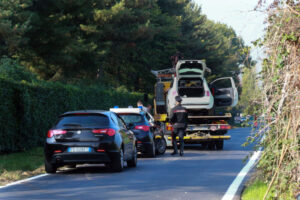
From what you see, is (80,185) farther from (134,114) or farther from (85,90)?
(85,90)

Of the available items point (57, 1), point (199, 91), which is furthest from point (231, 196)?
point (57, 1)

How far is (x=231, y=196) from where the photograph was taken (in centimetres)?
1052

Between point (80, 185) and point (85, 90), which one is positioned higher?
point (85, 90)

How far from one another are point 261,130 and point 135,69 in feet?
159

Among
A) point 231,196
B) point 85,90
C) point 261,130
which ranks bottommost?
point 231,196

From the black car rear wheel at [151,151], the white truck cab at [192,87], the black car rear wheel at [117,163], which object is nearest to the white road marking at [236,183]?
the black car rear wheel at [117,163]

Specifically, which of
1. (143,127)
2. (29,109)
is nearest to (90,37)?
(29,109)

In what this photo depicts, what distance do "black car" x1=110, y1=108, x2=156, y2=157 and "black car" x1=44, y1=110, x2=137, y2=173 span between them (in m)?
4.64

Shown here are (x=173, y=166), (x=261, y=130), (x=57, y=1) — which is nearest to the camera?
(x=261, y=130)

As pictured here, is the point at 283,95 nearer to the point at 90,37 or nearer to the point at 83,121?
the point at 83,121

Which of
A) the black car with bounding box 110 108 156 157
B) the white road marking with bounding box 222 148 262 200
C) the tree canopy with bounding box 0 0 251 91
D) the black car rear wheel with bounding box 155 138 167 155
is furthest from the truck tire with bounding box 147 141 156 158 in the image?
the tree canopy with bounding box 0 0 251 91

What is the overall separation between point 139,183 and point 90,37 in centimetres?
2877

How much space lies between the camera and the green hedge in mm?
18688

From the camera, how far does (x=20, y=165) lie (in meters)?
16.1
